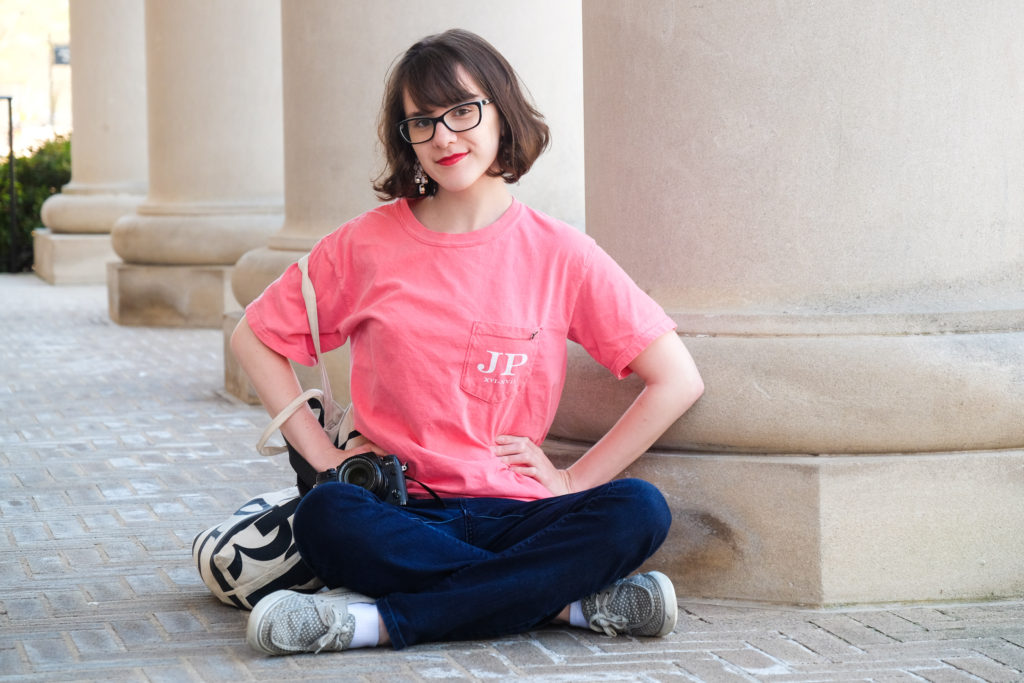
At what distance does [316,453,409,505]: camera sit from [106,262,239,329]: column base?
6869mm

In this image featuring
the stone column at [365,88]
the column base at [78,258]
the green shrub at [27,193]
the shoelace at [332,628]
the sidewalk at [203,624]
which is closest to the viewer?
the sidewalk at [203,624]

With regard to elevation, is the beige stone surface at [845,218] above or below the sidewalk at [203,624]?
above

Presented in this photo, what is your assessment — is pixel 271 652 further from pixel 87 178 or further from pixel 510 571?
pixel 87 178

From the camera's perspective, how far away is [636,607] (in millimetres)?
3254

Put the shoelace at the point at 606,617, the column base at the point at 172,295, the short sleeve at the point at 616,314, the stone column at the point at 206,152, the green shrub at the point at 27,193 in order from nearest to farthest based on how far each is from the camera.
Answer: the shoelace at the point at 606,617 → the short sleeve at the point at 616,314 → the stone column at the point at 206,152 → the column base at the point at 172,295 → the green shrub at the point at 27,193

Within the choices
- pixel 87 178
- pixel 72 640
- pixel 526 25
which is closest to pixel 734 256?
pixel 72 640

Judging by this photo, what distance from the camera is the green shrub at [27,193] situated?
1634 centimetres

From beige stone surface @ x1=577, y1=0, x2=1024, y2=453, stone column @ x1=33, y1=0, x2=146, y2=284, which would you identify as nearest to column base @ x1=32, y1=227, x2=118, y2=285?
stone column @ x1=33, y1=0, x2=146, y2=284

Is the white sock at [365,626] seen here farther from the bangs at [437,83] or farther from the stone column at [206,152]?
the stone column at [206,152]

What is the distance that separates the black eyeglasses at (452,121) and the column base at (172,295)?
6881mm

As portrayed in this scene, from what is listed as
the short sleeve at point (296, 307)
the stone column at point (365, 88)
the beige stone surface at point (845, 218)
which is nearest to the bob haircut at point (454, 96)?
the short sleeve at point (296, 307)

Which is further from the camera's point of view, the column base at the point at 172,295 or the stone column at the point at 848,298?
the column base at the point at 172,295

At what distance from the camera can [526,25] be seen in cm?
617

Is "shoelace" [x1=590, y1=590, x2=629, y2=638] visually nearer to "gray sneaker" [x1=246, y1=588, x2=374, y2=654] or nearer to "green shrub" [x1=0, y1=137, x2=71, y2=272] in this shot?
"gray sneaker" [x1=246, y1=588, x2=374, y2=654]
